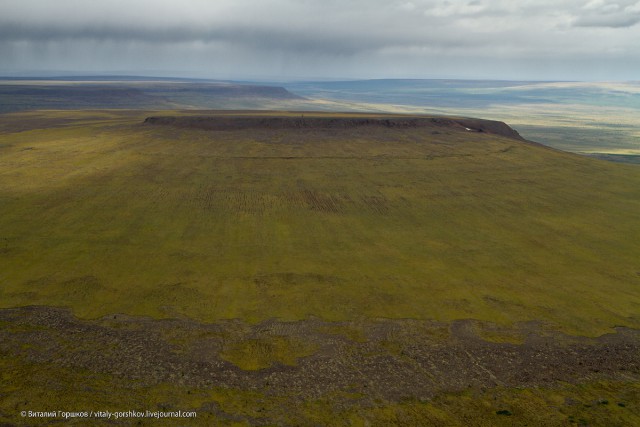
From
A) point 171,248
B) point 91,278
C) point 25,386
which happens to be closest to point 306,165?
point 171,248

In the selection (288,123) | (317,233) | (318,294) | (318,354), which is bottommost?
(318,354)

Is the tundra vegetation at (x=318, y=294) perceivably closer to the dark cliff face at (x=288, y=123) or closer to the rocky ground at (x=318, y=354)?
the rocky ground at (x=318, y=354)

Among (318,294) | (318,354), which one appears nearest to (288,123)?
(318,294)

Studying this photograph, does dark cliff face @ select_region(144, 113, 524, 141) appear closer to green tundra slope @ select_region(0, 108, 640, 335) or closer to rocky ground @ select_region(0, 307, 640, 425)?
green tundra slope @ select_region(0, 108, 640, 335)

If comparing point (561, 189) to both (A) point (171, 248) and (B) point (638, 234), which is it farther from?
(A) point (171, 248)

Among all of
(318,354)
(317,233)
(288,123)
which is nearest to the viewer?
(318,354)

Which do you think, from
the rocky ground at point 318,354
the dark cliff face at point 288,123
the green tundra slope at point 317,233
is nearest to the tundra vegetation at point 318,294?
the rocky ground at point 318,354

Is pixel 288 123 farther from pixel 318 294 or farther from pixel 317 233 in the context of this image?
pixel 318 294
